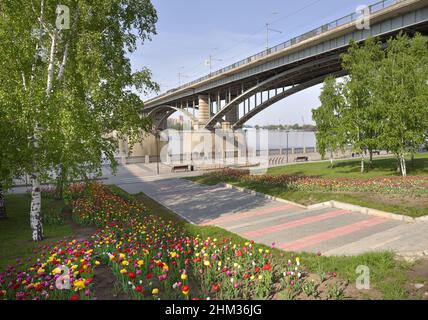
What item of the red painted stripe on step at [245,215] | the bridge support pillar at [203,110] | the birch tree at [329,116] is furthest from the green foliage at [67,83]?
the bridge support pillar at [203,110]

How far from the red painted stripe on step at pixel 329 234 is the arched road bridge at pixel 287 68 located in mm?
19253

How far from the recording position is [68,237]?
983 centimetres

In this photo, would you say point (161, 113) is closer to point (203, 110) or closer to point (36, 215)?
point (203, 110)

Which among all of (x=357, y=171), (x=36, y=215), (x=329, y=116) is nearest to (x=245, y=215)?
(x=36, y=215)

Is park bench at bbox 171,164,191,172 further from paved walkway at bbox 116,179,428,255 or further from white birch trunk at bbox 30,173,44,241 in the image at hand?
white birch trunk at bbox 30,173,44,241

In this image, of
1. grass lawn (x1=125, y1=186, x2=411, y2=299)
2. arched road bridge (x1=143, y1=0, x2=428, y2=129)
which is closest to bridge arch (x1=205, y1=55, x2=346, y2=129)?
arched road bridge (x1=143, y1=0, x2=428, y2=129)

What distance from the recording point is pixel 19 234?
34.1 ft

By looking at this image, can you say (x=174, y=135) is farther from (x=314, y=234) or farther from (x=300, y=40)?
Result: (x=314, y=234)

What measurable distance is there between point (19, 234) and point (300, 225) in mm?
9789

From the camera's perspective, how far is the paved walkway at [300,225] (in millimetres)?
8695

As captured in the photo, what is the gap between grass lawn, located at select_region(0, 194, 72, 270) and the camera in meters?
8.35

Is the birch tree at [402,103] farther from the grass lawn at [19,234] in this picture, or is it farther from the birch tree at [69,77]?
the grass lawn at [19,234]

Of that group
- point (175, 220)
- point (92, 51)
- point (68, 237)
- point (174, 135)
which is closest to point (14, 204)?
point (68, 237)

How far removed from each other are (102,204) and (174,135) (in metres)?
38.0
